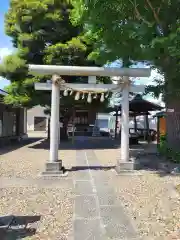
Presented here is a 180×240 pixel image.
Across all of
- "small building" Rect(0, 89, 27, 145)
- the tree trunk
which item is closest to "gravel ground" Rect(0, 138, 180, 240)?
the tree trunk

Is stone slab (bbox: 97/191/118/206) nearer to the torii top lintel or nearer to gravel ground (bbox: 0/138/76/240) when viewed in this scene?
gravel ground (bbox: 0/138/76/240)

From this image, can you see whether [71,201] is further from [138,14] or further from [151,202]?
[138,14]

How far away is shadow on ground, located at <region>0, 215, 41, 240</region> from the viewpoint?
18.7 ft

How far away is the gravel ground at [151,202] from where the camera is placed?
576 cm

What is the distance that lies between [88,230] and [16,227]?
1.30 meters

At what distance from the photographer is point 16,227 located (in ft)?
19.9

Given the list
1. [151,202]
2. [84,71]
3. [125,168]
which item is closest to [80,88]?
[84,71]

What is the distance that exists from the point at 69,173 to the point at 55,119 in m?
1.84

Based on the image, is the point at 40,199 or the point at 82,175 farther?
the point at 82,175

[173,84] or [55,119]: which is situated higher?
[173,84]

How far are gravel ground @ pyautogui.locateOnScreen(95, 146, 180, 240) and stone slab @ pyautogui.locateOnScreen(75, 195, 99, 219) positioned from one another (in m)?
0.63

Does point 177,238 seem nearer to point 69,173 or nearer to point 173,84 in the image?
point 69,173

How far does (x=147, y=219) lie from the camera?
250 inches

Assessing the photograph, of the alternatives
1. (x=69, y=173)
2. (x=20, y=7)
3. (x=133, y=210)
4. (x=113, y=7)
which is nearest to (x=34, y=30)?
(x=20, y=7)
